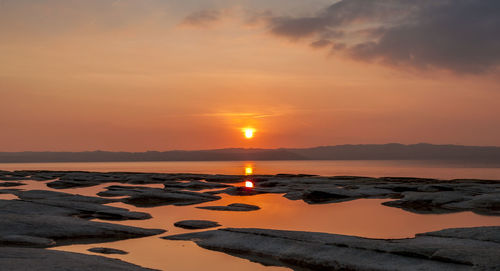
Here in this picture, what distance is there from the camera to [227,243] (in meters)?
13.1

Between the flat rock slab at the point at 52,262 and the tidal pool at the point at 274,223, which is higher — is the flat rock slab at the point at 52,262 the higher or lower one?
the higher one

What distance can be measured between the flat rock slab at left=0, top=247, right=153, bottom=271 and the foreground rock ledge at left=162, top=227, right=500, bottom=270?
3613 mm

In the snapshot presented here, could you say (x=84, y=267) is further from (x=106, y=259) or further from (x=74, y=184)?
(x=74, y=184)

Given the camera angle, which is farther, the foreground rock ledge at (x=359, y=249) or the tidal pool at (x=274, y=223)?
the tidal pool at (x=274, y=223)

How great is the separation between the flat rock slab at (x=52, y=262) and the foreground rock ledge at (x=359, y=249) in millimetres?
3613

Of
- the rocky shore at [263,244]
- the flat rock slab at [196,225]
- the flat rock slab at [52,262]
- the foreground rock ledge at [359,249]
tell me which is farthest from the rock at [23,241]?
the flat rock slab at [196,225]

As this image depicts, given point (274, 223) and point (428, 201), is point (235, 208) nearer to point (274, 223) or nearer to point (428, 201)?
point (274, 223)

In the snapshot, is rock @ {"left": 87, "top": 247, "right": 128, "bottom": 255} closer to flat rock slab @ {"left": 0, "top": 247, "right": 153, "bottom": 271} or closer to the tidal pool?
the tidal pool

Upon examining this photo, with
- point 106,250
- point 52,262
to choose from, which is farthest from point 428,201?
point 52,262

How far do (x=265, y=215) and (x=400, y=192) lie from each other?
15992 millimetres

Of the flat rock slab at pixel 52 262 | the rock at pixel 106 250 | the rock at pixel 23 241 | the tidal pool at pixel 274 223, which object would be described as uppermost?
the flat rock slab at pixel 52 262

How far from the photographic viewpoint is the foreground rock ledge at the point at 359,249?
9.46m

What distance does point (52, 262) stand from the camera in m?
9.05

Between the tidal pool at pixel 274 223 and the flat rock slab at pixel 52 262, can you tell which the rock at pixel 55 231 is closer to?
the tidal pool at pixel 274 223
